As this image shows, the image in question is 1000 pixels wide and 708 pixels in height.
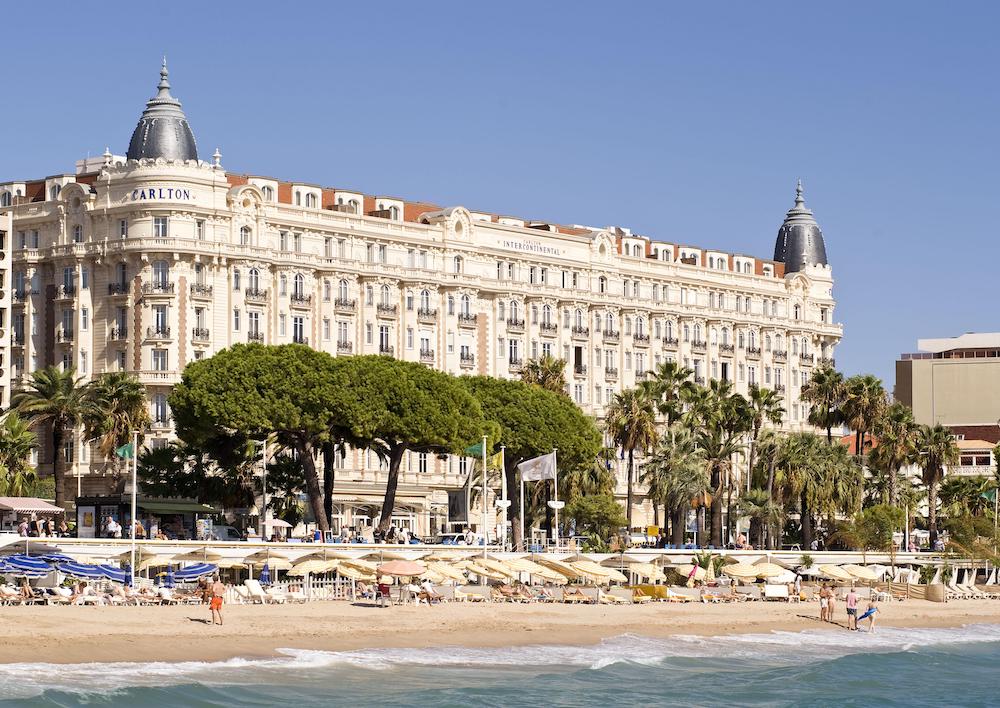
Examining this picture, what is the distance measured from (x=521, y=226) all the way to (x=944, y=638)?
63.4 metres

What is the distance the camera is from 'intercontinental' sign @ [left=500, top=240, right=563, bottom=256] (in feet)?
450

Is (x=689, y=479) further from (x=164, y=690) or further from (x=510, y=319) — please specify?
(x=164, y=690)

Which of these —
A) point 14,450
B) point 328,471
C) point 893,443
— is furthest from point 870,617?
point 14,450

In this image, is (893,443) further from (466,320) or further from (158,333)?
(158,333)

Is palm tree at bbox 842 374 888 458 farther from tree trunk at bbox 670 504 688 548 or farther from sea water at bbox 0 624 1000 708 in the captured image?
sea water at bbox 0 624 1000 708

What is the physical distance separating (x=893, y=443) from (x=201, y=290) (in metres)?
42.7

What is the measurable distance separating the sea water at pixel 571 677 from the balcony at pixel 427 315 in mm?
56760

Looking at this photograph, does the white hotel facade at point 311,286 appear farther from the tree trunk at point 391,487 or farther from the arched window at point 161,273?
the tree trunk at point 391,487

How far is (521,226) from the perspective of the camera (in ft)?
456

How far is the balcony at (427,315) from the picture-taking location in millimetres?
130500

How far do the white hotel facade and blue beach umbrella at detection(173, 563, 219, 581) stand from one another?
3939 centimetres

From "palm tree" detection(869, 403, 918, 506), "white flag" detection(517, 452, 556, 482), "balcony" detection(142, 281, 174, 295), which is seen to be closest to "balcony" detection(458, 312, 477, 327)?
"balcony" detection(142, 281, 174, 295)

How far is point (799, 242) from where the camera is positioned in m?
162

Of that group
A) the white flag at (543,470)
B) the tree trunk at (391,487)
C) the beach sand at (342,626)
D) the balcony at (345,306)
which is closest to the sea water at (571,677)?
the beach sand at (342,626)
